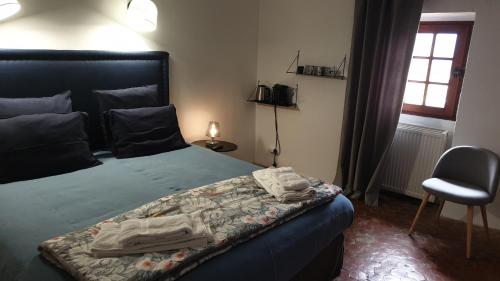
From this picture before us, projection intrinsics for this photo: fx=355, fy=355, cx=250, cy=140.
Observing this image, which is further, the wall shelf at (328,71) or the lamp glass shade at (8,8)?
the wall shelf at (328,71)

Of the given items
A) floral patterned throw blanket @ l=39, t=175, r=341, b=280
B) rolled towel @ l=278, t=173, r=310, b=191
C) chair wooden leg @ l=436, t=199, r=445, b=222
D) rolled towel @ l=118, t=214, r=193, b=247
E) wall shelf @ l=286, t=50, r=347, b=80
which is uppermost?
wall shelf @ l=286, t=50, r=347, b=80

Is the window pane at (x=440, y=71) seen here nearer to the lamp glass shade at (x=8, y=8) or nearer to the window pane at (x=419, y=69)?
the window pane at (x=419, y=69)

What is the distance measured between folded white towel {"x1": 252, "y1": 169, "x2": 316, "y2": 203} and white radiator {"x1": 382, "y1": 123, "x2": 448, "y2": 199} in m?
1.59

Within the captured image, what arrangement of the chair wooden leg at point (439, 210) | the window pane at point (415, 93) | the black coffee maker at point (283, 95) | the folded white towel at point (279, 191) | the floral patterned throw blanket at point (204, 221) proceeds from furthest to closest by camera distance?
the black coffee maker at point (283, 95) < the window pane at point (415, 93) < the chair wooden leg at point (439, 210) < the folded white towel at point (279, 191) < the floral patterned throw blanket at point (204, 221)

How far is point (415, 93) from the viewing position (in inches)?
133

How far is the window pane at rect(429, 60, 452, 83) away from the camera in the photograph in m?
3.16

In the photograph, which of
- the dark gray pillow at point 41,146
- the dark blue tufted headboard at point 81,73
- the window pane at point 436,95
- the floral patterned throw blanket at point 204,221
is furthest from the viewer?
the window pane at point 436,95

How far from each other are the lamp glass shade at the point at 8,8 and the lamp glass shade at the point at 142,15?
79 centimetres

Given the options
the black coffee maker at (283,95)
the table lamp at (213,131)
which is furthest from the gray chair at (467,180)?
the table lamp at (213,131)

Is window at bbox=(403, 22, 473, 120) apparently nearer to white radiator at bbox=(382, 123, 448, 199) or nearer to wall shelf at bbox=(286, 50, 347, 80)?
white radiator at bbox=(382, 123, 448, 199)

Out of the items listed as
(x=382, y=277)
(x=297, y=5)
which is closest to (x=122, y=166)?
(x=382, y=277)

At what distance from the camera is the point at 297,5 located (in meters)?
3.65

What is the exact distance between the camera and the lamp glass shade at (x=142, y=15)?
2846mm

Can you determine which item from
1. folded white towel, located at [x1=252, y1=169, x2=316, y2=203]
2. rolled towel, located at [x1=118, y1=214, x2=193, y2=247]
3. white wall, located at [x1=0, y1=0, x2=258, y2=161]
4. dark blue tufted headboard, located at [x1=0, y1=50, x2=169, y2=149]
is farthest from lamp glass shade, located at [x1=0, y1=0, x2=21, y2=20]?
folded white towel, located at [x1=252, y1=169, x2=316, y2=203]
